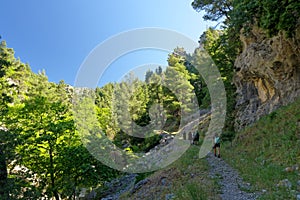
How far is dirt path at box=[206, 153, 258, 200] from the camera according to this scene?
20.8ft

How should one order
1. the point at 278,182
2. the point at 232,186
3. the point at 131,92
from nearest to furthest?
the point at 278,182 → the point at 232,186 → the point at 131,92

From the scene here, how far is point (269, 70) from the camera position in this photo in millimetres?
18031

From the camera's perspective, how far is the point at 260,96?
73.1ft

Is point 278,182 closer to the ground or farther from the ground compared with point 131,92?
closer to the ground

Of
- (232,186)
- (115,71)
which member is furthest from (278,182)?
(115,71)

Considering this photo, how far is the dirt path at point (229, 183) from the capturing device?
6.33 meters

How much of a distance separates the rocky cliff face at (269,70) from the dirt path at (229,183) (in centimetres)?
925

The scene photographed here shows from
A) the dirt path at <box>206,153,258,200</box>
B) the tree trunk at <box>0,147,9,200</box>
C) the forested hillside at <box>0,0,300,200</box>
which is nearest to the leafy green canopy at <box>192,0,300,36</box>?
the forested hillside at <box>0,0,300,200</box>

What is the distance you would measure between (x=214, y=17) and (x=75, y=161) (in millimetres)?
19000

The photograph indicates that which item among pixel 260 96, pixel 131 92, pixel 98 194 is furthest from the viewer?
pixel 131 92

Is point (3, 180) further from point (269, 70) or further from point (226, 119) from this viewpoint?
point (226, 119)

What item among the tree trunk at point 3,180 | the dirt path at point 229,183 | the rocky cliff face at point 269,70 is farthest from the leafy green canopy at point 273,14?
the tree trunk at point 3,180

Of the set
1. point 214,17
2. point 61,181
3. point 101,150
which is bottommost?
point 61,181

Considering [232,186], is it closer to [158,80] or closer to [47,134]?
[47,134]
